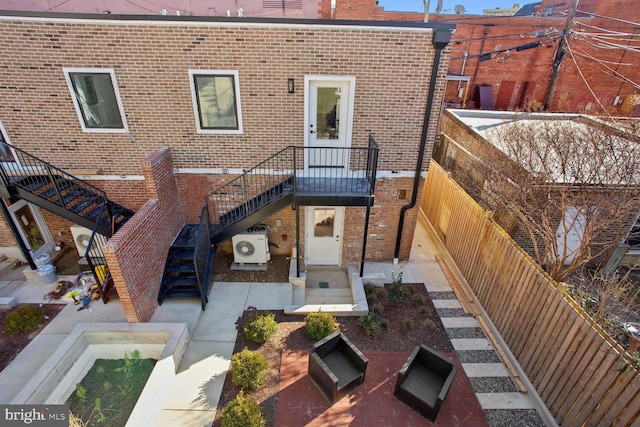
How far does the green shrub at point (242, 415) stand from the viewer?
431 cm

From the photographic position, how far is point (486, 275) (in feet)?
22.1

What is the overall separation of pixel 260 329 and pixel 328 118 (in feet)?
15.5

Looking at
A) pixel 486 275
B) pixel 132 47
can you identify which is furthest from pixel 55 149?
pixel 486 275

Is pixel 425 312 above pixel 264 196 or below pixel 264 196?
below

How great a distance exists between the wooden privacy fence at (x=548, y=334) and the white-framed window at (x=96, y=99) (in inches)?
335

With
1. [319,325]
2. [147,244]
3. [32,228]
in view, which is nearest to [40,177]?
[32,228]

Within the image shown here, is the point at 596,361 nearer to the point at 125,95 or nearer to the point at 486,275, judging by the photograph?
the point at 486,275

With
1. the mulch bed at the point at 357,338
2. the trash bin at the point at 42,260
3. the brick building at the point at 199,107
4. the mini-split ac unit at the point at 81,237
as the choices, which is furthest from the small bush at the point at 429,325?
the trash bin at the point at 42,260

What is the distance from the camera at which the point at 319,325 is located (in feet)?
19.6

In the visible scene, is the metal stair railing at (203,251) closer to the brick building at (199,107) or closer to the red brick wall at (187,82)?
the brick building at (199,107)

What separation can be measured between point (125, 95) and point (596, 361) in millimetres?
9377

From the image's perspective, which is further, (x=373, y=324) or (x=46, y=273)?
(x=46, y=273)

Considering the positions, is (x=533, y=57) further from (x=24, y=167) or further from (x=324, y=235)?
(x=24, y=167)

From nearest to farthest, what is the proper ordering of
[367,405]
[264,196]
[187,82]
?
[367,405]
[187,82]
[264,196]
